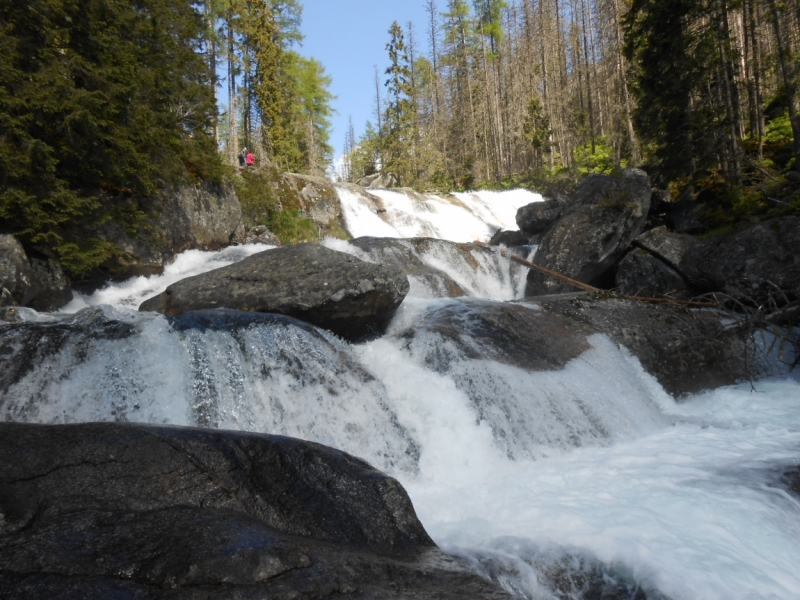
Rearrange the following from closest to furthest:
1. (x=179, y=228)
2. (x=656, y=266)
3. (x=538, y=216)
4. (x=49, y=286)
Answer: (x=49, y=286) → (x=656, y=266) → (x=179, y=228) → (x=538, y=216)

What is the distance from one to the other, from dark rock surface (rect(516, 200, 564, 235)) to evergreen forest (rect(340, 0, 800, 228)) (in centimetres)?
288

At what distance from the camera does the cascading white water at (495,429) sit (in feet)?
12.7

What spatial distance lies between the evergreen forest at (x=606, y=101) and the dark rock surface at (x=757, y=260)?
4.56 feet

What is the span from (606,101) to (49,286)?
130ft

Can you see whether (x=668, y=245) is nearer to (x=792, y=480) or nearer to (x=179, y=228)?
(x=792, y=480)

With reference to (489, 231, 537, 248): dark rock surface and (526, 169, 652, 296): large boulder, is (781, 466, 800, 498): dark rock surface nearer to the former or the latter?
(526, 169, 652, 296): large boulder

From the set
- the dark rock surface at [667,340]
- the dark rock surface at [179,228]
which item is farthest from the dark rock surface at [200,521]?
the dark rock surface at [179,228]

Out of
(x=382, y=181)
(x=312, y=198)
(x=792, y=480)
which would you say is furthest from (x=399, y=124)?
(x=792, y=480)

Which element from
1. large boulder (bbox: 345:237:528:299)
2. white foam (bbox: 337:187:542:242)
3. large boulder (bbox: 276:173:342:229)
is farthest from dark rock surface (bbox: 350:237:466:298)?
white foam (bbox: 337:187:542:242)

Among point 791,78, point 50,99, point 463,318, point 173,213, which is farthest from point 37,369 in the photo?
point 791,78

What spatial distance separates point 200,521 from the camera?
8.76 ft

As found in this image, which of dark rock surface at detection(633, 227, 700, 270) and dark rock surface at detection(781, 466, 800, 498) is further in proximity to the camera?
dark rock surface at detection(633, 227, 700, 270)

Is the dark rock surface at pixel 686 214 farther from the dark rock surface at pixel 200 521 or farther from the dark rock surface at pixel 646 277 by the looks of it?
the dark rock surface at pixel 200 521

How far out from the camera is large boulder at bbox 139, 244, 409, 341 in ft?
25.6
